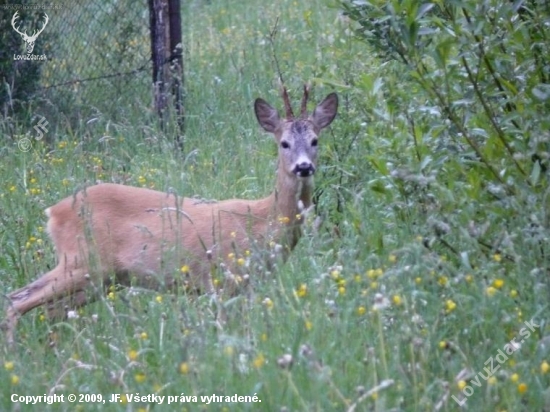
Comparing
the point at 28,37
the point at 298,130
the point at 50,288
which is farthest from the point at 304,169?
the point at 28,37

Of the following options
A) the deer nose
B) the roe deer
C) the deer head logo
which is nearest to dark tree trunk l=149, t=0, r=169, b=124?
the deer head logo

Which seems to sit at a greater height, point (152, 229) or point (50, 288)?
point (152, 229)

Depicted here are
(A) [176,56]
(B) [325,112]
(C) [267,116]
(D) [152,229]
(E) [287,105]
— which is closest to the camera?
(D) [152,229]

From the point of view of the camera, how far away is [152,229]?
20.0 feet

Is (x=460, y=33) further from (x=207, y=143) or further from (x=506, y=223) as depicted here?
(x=207, y=143)

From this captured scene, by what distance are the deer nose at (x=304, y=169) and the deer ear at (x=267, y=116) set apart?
662mm

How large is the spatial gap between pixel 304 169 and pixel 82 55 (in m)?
3.81

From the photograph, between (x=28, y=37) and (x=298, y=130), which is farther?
(x=28, y=37)

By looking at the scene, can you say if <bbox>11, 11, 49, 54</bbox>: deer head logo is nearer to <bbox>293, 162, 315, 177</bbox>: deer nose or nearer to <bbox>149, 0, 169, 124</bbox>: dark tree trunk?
<bbox>149, 0, 169, 124</bbox>: dark tree trunk

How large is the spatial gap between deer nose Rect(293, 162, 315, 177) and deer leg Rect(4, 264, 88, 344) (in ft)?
3.96

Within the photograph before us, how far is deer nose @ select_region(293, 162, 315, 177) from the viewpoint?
20.1 feet

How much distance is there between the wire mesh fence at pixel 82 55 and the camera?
9242 mm

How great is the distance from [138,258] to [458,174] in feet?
5.71

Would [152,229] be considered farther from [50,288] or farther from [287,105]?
[287,105]
